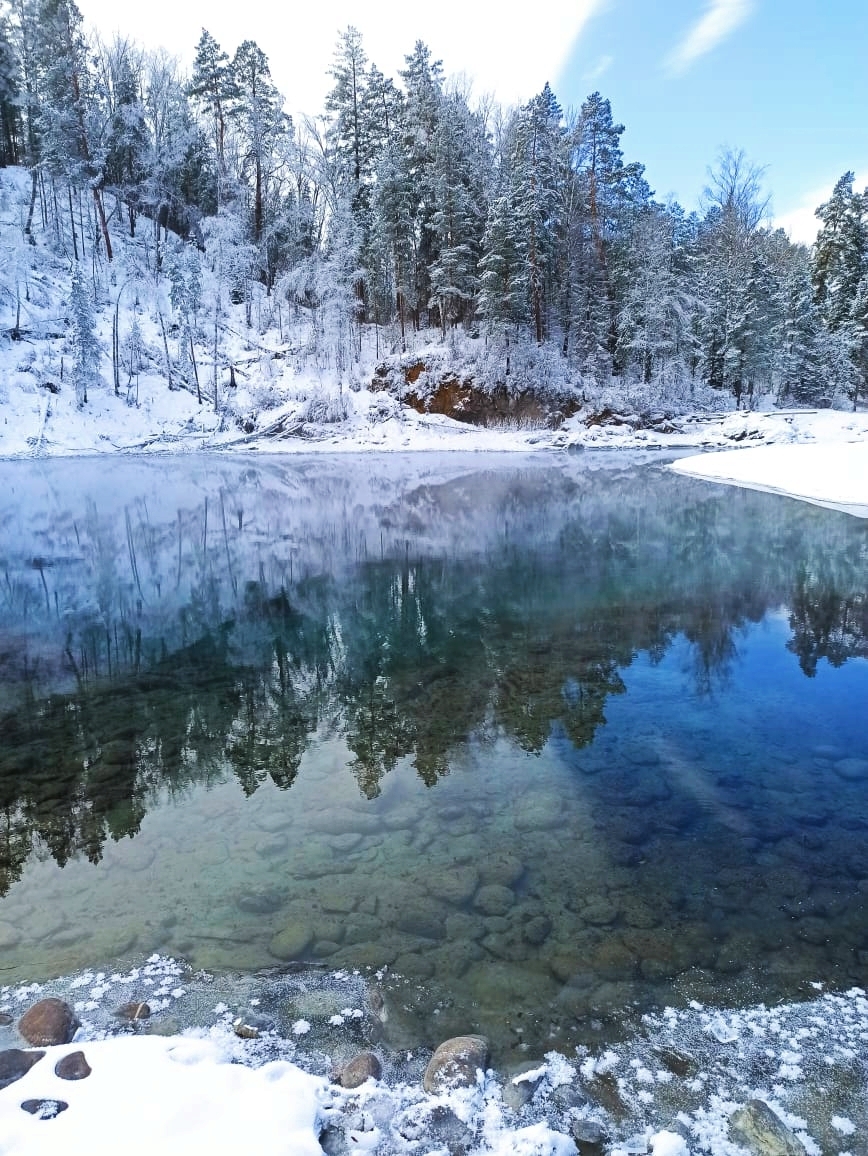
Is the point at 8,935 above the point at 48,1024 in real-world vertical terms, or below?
below

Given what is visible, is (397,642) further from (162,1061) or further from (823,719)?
(162,1061)

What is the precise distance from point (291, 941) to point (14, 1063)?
153 centimetres

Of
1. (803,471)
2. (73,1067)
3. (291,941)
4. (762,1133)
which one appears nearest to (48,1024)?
(73,1067)

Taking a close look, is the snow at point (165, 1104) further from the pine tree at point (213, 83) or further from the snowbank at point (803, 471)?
the pine tree at point (213, 83)

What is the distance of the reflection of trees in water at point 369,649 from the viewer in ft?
21.2

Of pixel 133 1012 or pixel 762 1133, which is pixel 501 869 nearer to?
pixel 762 1133

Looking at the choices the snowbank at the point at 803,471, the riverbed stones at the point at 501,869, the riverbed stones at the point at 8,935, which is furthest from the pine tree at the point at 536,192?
the riverbed stones at the point at 8,935

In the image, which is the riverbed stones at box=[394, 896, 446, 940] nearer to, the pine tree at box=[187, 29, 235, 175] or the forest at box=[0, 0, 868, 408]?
the forest at box=[0, 0, 868, 408]

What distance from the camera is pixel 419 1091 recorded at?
10.1 ft

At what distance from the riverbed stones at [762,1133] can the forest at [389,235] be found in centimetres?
4304

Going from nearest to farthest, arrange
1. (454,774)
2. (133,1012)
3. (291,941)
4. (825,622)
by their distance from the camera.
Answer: (133,1012) → (291,941) → (454,774) → (825,622)

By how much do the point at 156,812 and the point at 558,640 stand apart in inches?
241

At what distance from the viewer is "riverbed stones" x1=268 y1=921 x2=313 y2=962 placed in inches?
160

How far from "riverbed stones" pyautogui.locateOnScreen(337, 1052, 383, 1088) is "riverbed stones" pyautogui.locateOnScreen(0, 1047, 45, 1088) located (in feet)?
4.67
